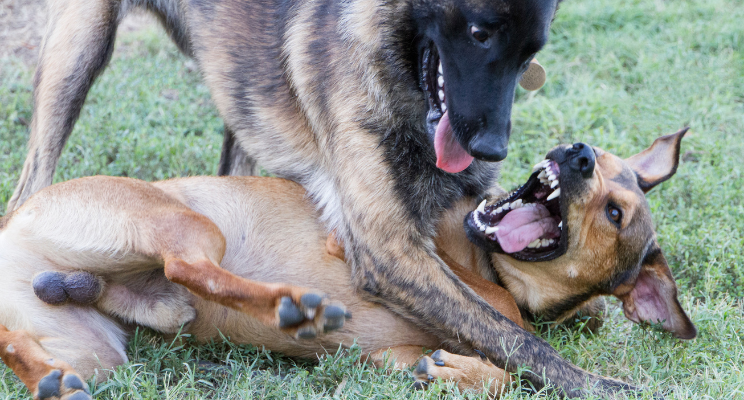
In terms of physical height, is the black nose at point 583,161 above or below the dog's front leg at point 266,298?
below

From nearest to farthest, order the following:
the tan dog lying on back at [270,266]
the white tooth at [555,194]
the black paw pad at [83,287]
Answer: the tan dog lying on back at [270,266]
the black paw pad at [83,287]
the white tooth at [555,194]

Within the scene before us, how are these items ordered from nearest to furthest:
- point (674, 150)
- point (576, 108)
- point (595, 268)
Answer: point (595, 268) < point (674, 150) < point (576, 108)

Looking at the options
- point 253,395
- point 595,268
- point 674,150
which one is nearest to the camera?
point 253,395

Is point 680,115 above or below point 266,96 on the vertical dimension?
below

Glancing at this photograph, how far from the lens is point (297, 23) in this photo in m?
3.66

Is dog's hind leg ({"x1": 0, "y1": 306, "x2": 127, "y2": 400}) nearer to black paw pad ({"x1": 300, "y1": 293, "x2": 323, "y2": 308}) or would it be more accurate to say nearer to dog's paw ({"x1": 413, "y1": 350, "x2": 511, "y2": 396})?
black paw pad ({"x1": 300, "y1": 293, "x2": 323, "y2": 308})

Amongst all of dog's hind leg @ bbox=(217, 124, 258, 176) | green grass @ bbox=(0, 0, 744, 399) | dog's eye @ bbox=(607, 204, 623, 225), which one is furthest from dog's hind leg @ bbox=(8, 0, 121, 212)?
A: dog's eye @ bbox=(607, 204, 623, 225)

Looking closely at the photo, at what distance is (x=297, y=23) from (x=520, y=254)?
1.63 meters

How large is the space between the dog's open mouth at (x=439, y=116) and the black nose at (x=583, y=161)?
53 centimetres

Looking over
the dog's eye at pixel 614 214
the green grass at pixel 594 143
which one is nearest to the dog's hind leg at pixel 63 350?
the green grass at pixel 594 143

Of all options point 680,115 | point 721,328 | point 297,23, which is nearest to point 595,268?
point 721,328

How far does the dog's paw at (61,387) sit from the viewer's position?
260 cm

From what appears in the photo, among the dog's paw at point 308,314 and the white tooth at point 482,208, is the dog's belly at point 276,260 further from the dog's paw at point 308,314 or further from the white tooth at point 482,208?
the white tooth at point 482,208

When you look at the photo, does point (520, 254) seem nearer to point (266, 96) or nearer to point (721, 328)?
point (721, 328)
